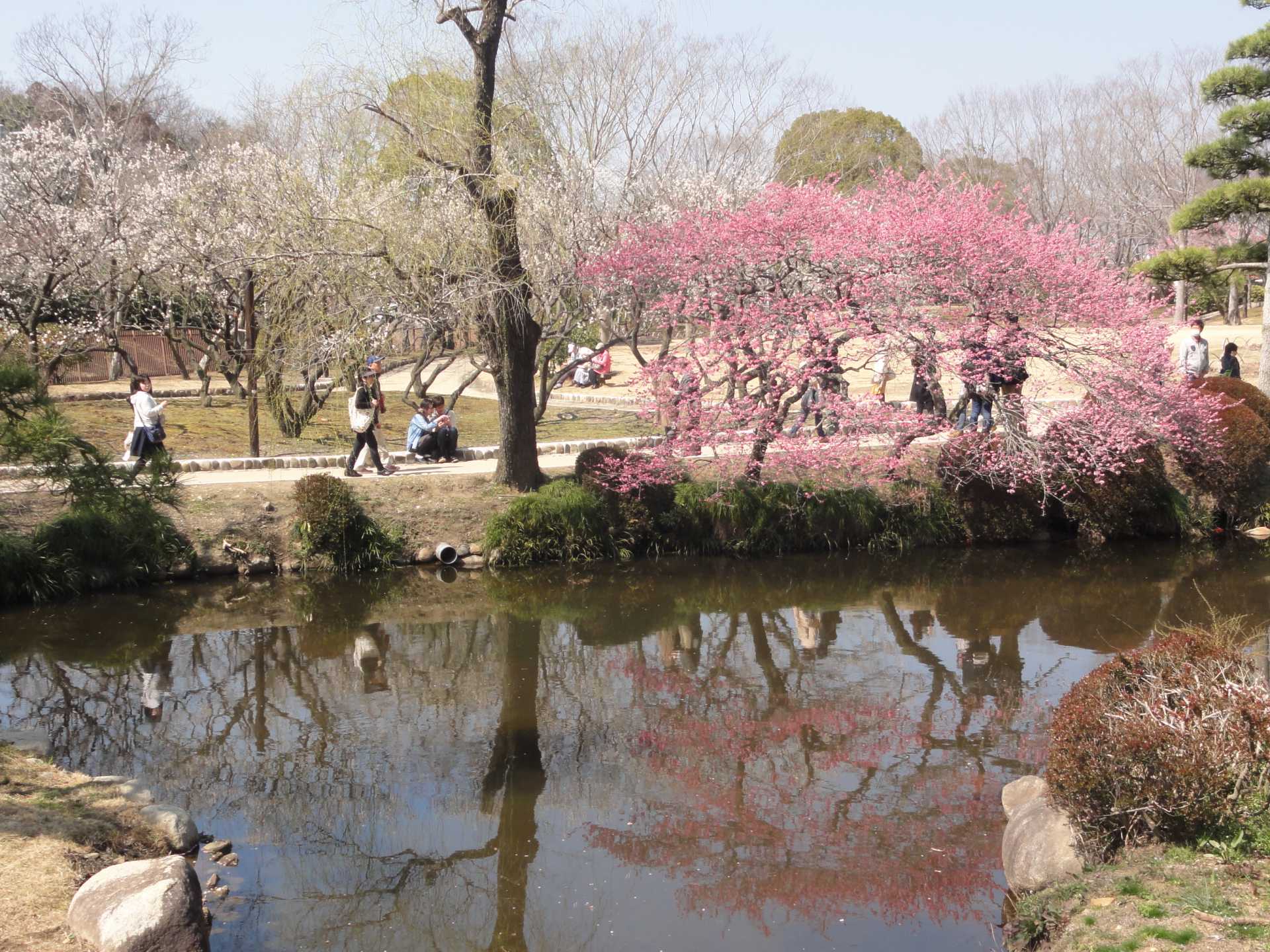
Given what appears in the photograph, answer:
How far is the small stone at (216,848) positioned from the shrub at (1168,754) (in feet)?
17.0

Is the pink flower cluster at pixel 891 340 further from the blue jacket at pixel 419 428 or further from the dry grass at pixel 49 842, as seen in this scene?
the dry grass at pixel 49 842

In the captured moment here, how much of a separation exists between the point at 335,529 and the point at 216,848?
7.66 m

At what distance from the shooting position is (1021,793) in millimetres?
7660

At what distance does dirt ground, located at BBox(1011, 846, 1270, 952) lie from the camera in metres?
5.29

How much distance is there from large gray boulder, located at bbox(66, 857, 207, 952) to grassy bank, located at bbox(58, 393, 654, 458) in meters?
Result: 13.3

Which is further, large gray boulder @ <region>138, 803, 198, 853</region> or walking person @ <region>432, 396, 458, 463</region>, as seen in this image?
walking person @ <region>432, 396, 458, 463</region>

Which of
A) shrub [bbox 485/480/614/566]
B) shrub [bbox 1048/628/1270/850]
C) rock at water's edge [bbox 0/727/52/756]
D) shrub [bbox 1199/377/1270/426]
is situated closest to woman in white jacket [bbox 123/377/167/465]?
shrub [bbox 485/480/614/566]

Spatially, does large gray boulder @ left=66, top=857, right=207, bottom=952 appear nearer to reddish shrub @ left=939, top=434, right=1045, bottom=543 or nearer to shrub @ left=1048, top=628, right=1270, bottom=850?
shrub @ left=1048, top=628, right=1270, bottom=850

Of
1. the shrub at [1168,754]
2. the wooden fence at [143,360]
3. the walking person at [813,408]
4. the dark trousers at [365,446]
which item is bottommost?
the shrub at [1168,754]

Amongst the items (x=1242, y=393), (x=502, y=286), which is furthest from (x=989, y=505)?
(x=502, y=286)

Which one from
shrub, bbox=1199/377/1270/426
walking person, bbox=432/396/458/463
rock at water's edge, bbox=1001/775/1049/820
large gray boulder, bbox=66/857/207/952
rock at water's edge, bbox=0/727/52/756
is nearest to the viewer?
large gray boulder, bbox=66/857/207/952

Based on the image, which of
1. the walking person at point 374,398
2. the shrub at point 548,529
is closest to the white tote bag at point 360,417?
the walking person at point 374,398

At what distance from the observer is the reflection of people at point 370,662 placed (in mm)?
11375

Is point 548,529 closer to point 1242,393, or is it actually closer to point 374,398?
point 374,398
